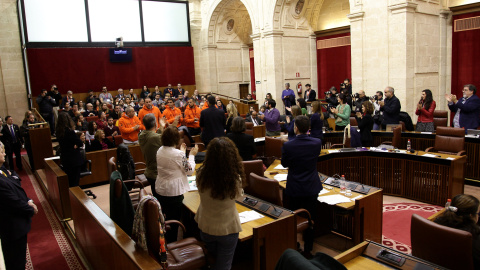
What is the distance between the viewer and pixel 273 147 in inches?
260

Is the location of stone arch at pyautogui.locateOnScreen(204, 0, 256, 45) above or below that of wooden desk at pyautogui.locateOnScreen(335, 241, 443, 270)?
above

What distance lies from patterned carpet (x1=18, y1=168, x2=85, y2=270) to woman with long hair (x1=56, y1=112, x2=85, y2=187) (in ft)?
2.33

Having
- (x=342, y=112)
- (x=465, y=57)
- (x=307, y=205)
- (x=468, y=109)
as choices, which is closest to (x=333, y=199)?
(x=307, y=205)

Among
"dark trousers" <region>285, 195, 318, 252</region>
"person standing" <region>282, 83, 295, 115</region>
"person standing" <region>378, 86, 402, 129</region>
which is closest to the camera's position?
"dark trousers" <region>285, 195, 318, 252</region>

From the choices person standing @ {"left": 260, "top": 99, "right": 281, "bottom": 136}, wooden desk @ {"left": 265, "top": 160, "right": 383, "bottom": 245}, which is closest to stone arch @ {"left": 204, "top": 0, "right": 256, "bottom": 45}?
person standing @ {"left": 260, "top": 99, "right": 281, "bottom": 136}

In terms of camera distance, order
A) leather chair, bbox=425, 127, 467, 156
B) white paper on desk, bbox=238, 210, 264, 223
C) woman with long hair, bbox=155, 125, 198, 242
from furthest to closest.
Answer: leather chair, bbox=425, 127, 467, 156
woman with long hair, bbox=155, 125, 198, 242
white paper on desk, bbox=238, 210, 264, 223

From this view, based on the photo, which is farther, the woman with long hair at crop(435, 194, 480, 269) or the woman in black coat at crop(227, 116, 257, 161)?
the woman in black coat at crop(227, 116, 257, 161)

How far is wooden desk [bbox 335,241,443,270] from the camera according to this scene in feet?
8.20

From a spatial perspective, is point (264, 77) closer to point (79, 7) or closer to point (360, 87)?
point (360, 87)

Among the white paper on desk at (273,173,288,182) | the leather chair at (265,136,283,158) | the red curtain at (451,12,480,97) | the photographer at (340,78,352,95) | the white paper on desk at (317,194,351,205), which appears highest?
the red curtain at (451,12,480,97)

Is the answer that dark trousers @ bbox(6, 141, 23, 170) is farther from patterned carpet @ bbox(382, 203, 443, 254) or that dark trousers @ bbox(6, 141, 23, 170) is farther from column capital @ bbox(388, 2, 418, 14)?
column capital @ bbox(388, 2, 418, 14)

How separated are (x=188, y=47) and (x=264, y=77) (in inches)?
180

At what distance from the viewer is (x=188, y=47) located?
658 inches

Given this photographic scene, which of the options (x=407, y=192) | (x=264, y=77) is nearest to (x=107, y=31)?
(x=264, y=77)
